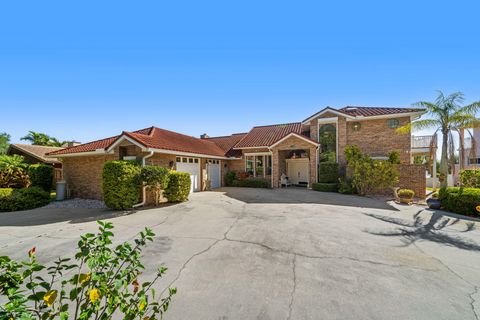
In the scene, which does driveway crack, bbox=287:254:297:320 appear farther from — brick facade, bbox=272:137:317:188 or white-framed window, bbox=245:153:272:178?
white-framed window, bbox=245:153:272:178

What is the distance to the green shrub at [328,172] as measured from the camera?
17219 millimetres

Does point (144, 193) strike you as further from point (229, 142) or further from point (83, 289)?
point (229, 142)

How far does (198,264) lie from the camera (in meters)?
4.95

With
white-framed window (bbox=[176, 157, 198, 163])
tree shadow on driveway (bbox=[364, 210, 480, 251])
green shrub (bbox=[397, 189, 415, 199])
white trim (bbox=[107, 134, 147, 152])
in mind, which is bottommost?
tree shadow on driveway (bbox=[364, 210, 480, 251])

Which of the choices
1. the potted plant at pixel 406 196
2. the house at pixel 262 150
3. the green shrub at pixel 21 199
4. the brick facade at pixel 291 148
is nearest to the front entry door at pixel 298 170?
the house at pixel 262 150

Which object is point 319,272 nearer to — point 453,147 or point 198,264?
point 198,264

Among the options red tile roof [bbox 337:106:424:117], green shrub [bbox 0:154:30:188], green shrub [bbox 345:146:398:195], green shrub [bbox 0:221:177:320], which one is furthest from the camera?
red tile roof [bbox 337:106:424:117]

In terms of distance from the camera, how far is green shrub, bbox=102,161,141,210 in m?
10.7

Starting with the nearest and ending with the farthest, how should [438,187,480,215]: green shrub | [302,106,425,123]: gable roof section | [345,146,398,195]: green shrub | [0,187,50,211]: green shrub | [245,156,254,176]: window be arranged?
[438,187,480,215]: green shrub, [0,187,50,211]: green shrub, [345,146,398,195]: green shrub, [302,106,425,123]: gable roof section, [245,156,254,176]: window

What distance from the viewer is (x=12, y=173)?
14320 mm

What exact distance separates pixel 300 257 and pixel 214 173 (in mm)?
15756

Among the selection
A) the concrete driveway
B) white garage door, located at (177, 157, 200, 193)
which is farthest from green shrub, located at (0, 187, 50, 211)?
white garage door, located at (177, 157, 200, 193)

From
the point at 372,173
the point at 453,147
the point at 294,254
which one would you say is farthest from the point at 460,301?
the point at 372,173

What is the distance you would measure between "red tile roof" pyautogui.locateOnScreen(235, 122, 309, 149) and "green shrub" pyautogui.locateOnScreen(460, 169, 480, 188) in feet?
40.7
